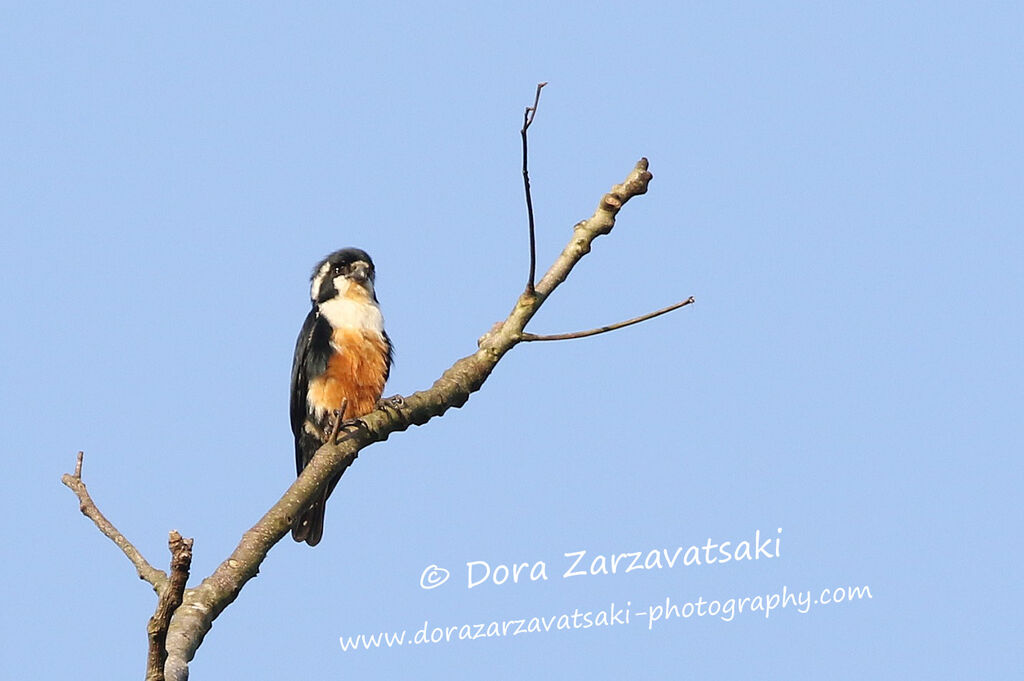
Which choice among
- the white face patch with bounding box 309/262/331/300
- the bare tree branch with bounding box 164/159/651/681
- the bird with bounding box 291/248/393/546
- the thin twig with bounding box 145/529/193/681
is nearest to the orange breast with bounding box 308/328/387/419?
the bird with bounding box 291/248/393/546

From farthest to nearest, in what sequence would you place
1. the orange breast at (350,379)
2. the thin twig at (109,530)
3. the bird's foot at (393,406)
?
1. the orange breast at (350,379)
2. the bird's foot at (393,406)
3. the thin twig at (109,530)

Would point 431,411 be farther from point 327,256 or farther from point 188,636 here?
point 327,256

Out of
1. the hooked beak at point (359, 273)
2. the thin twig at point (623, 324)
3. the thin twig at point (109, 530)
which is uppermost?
the hooked beak at point (359, 273)

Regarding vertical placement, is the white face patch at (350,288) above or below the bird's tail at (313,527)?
above

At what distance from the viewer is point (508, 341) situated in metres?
5.09

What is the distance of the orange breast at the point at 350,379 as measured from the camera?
23.2 ft

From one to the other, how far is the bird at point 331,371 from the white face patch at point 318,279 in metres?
0.24

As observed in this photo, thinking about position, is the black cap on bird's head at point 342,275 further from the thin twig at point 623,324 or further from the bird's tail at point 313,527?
the thin twig at point 623,324

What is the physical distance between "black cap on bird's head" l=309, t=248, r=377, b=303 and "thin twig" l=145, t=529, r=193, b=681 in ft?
15.1

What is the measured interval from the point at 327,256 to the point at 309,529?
2.07 metres

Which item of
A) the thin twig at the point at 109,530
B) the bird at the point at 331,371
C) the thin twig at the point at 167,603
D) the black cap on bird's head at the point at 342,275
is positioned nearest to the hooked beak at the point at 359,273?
the black cap on bird's head at the point at 342,275

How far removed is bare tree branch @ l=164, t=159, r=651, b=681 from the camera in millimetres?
3955

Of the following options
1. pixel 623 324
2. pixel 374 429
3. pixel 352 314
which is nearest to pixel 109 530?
pixel 374 429

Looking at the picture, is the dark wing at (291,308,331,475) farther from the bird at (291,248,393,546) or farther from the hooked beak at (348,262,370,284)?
the hooked beak at (348,262,370,284)
